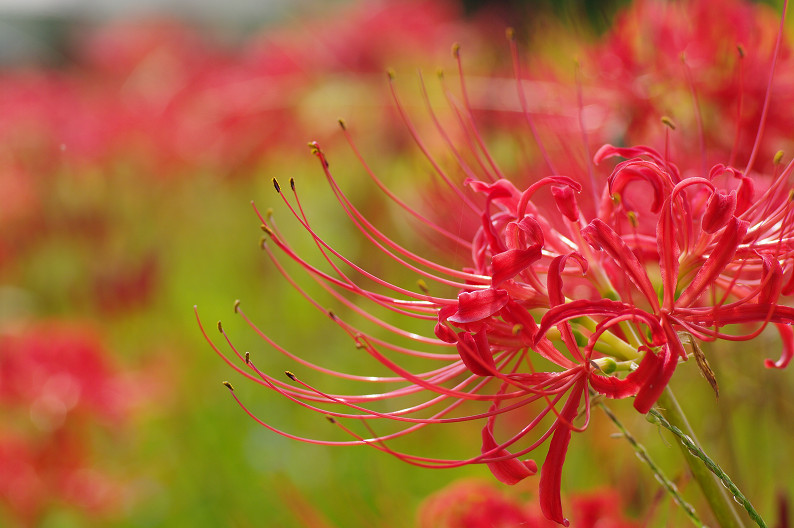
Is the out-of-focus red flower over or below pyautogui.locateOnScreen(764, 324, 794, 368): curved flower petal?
below

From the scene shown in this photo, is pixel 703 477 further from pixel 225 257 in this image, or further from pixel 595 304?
pixel 225 257

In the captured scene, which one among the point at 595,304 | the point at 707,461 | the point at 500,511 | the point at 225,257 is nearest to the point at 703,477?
the point at 707,461

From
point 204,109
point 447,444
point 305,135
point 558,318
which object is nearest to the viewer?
point 558,318

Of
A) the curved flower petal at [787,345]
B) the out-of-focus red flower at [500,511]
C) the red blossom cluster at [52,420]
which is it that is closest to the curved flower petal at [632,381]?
the curved flower petal at [787,345]

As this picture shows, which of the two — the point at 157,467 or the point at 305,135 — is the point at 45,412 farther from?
the point at 305,135

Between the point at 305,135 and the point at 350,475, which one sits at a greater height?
the point at 305,135

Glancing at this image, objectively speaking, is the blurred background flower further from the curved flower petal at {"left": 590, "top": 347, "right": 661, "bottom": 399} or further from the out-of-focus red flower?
the curved flower petal at {"left": 590, "top": 347, "right": 661, "bottom": 399}

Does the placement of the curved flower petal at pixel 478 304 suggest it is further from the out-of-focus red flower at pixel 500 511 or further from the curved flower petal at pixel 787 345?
the out-of-focus red flower at pixel 500 511

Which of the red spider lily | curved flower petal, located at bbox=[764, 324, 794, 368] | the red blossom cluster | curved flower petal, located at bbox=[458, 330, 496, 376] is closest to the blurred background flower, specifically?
the red blossom cluster

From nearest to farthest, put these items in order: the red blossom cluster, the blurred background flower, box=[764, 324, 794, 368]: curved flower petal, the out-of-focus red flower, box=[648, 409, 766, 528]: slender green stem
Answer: box=[648, 409, 766, 528]: slender green stem < box=[764, 324, 794, 368]: curved flower petal < the out-of-focus red flower < the blurred background flower < the red blossom cluster

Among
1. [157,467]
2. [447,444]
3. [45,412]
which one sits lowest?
[157,467]

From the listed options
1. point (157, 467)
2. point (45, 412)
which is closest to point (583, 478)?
point (45, 412)
